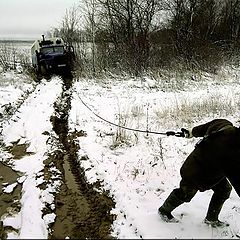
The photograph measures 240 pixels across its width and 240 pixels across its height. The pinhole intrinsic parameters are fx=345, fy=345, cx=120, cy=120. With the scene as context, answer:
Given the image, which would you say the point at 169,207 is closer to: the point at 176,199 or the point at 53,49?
the point at 176,199

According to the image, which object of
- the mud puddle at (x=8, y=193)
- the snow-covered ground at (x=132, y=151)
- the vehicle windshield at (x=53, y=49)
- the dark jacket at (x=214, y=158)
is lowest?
the mud puddle at (x=8, y=193)

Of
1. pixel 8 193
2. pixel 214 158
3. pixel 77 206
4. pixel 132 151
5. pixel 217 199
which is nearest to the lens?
pixel 214 158

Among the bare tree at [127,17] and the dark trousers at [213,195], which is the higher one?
the bare tree at [127,17]

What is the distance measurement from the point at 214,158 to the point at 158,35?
2131 cm

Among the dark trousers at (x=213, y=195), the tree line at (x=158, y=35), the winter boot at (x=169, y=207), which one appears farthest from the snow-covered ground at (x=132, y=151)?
the tree line at (x=158, y=35)

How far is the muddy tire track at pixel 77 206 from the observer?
4.72 metres

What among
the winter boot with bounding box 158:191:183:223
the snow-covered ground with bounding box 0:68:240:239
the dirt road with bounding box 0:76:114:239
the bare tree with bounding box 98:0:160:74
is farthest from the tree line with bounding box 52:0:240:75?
the winter boot with bounding box 158:191:183:223

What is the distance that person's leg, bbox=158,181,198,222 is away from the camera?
4336 mm

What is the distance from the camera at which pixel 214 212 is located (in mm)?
4504

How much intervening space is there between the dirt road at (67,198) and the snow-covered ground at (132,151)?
0.13 m

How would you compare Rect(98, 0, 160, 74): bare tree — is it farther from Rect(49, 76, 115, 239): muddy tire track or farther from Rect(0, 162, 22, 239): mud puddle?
Rect(0, 162, 22, 239): mud puddle

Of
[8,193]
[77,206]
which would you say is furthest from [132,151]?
[8,193]

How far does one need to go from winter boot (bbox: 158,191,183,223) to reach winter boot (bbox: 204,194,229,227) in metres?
0.41

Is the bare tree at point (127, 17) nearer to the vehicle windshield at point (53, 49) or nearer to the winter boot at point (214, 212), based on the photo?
the vehicle windshield at point (53, 49)
